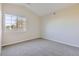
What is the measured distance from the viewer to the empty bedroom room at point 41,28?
2.71 meters

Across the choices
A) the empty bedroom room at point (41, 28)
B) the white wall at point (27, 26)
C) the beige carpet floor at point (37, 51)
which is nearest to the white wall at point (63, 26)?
the empty bedroom room at point (41, 28)

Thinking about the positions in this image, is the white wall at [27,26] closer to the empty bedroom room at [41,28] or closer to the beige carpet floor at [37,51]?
the empty bedroom room at [41,28]

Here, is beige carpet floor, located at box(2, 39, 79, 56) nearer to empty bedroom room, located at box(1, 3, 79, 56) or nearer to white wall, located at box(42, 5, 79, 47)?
empty bedroom room, located at box(1, 3, 79, 56)

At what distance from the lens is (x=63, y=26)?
11.2 ft

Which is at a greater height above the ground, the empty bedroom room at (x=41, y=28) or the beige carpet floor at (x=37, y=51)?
the empty bedroom room at (x=41, y=28)

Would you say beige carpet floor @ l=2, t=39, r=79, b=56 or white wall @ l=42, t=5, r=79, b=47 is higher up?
white wall @ l=42, t=5, r=79, b=47

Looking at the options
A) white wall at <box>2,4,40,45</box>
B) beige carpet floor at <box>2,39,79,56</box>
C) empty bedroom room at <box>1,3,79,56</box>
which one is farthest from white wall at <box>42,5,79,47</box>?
beige carpet floor at <box>2,39,79,56</box>

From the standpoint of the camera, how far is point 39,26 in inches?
149

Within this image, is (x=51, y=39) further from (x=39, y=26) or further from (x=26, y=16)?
(x=26, y=16)

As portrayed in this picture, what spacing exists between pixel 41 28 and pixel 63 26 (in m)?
1.00

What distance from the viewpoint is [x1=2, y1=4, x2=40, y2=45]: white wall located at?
9.29 ft

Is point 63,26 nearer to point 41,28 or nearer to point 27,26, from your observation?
point 41,28

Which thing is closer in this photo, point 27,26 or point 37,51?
point 37,51

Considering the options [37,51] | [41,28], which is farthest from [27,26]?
[37,51]
